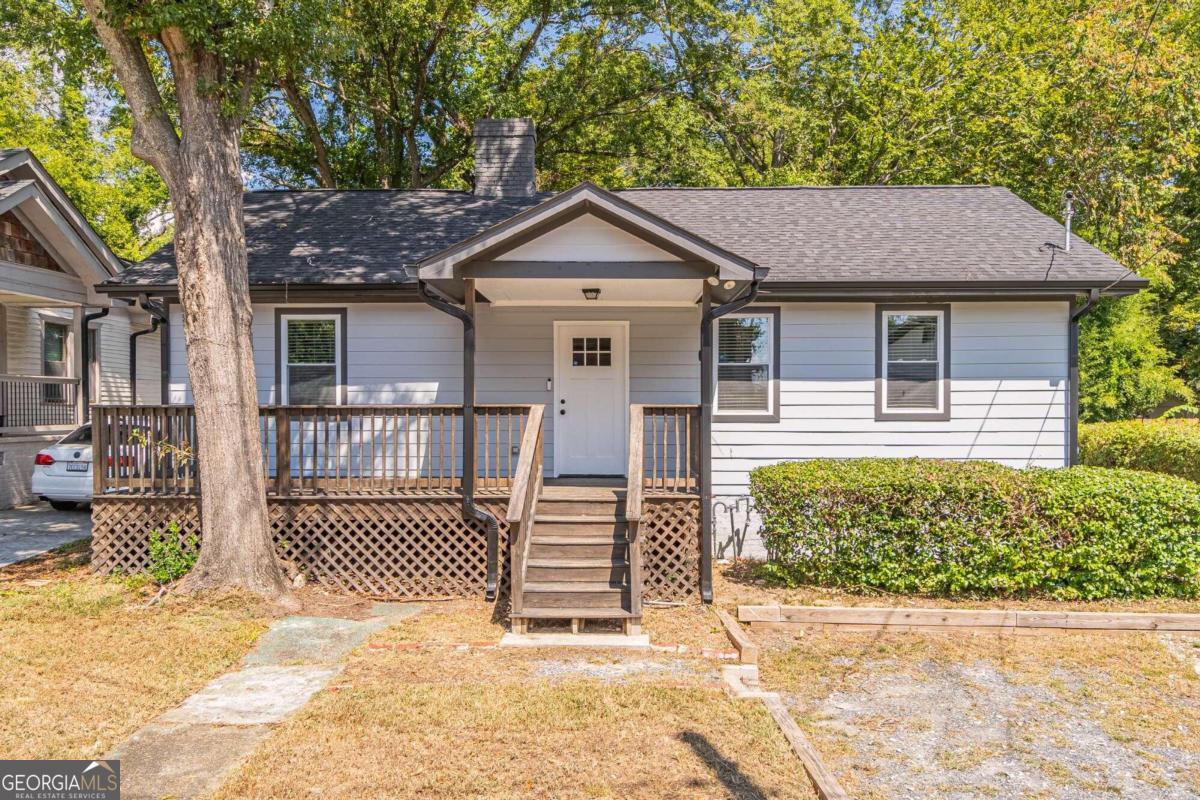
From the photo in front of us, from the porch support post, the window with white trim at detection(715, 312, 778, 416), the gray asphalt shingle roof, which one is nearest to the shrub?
the gray asphalt shingle roof

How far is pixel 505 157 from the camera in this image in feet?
37.7

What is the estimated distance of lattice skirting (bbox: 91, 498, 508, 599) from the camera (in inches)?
293

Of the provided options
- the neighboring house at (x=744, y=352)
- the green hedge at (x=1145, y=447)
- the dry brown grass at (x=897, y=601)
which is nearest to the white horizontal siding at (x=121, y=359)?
the neighboring house at (x=744, y=352)

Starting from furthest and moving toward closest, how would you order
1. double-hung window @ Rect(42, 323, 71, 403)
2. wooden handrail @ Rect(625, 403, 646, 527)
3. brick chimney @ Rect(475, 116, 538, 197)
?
double-hung window @ Rect(42, 323, 71, 403), brick chimney @ Rect(475, 116, 538, 197), wooden handrail @ Rect(625, 403, 646, 527)

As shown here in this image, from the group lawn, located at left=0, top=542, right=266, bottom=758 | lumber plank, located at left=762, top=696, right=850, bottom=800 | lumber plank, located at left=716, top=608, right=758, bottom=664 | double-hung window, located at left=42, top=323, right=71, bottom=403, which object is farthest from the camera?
double-hung window, located at left=42, top=323, right=71, bottom=403

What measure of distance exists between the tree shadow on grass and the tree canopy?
15283 mm

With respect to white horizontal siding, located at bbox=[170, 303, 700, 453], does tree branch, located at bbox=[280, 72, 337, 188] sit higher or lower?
higher

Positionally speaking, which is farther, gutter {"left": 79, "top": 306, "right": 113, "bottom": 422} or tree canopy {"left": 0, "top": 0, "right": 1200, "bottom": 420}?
tree canopy {"left": 0, "top": 0, "right": 1200, "bottom": 420}

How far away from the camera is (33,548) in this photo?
892 cm

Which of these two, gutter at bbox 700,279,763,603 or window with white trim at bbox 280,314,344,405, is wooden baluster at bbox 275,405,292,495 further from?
gutter at bbox 700,279,763,603

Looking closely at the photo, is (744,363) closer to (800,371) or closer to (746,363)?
(746,363)

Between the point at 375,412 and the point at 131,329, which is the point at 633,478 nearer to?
the point at 375,412

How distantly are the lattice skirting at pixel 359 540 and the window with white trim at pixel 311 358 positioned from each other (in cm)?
185

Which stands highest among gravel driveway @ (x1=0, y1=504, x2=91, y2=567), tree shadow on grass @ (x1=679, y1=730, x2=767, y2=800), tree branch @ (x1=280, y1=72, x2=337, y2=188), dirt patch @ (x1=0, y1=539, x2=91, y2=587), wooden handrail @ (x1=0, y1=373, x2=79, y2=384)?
tree branch @ (x1=280, y1=72, x2=337, y2=188)
